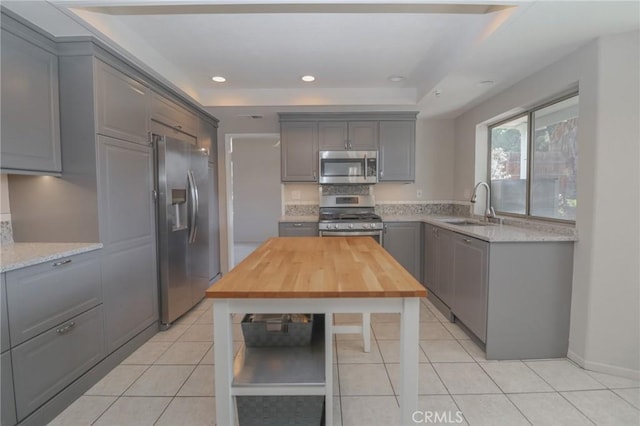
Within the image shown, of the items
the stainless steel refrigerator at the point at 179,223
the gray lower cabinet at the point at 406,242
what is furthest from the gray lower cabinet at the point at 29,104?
the gray lower cabinet at the point at 406,242

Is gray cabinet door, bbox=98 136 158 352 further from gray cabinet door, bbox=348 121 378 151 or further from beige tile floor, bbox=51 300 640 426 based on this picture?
gray cabinet door, bbox=348 121 378 151

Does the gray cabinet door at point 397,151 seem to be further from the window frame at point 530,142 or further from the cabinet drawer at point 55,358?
the cabinet drawer at point 55,358

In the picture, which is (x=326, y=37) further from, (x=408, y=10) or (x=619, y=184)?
(x=619, y=184)

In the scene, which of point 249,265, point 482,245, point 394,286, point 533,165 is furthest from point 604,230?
point 249,265

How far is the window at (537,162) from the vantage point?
2398mm

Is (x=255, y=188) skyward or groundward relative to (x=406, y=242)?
skyward

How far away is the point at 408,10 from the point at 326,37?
0.66 metres

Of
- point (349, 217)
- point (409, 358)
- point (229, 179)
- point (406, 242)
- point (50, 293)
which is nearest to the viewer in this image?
point (409, 358)

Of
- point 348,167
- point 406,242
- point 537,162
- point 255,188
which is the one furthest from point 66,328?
point 255,188

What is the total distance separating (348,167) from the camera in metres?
3.88

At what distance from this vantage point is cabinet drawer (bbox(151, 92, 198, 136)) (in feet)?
8.70

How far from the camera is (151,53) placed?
2.55 m

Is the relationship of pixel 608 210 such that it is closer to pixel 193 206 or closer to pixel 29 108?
pixel 193 206

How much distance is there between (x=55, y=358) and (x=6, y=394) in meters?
0.26
